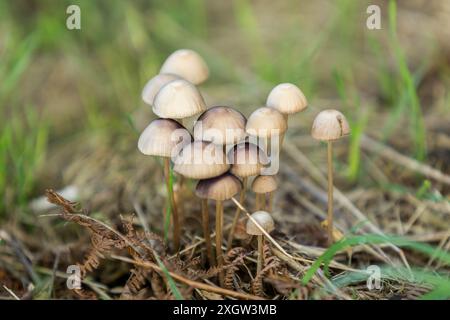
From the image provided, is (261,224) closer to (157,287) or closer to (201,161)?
(201,161)

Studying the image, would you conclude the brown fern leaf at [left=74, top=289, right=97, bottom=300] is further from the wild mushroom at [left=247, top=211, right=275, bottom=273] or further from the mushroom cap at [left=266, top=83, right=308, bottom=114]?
the mushroom cap at [left=266, top=83, right=308, bottom=114]

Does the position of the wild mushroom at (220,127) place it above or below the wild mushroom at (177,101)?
below

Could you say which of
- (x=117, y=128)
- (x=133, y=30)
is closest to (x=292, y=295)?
(x=117, y=128)

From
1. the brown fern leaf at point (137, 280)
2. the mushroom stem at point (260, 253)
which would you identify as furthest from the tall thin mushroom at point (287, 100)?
the brown fern leaf at point (137, 280)

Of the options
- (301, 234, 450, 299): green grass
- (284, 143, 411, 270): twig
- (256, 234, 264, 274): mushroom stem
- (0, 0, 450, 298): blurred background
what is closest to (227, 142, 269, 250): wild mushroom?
(256, 234, 264, 274): mushroom stem

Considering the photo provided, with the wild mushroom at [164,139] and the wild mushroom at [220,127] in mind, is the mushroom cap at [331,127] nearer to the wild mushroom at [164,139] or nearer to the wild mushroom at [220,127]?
the wild mushroom at [220,127]
